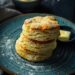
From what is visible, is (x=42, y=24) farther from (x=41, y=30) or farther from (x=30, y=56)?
(x=30, y=56)

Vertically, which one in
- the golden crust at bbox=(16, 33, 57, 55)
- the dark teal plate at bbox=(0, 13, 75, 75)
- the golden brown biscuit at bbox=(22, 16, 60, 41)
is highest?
the golden brown biscuit at bbox=(22, 16, 60, 41)

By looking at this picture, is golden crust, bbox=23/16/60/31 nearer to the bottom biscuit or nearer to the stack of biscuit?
the stack of biscuit

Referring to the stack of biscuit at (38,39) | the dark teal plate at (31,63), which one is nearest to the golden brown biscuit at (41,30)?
the stack of biscuit at (38,39)

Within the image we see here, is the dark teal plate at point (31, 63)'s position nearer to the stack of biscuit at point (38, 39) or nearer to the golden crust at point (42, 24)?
the stack of biscuit at point (38, 39)

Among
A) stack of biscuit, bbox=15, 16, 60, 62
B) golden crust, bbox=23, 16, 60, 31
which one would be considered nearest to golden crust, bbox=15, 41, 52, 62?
stack of biscuit, bbox=15, 16, 60, 62

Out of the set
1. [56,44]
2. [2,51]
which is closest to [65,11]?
[56,44]

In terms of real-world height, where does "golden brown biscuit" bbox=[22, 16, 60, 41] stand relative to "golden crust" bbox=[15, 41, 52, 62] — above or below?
above

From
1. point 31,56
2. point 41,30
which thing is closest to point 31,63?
point 31,56
